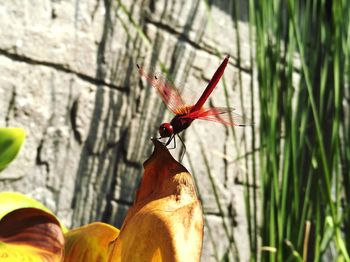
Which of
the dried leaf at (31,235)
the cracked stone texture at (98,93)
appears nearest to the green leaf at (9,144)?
the dried leaf at (31,235)

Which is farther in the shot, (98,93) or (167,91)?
(98,93)

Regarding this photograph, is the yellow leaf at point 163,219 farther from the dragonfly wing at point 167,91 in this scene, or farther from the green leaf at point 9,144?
the green leaf at point 9,144


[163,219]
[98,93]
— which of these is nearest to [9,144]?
[163,219]

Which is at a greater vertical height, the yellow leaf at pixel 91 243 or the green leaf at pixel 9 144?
the green leaf at pixel 9 144

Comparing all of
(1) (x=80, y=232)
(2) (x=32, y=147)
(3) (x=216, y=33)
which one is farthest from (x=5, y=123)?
(1) (x=80, y=232)

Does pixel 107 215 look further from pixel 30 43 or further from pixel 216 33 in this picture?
→ pixel 216 33

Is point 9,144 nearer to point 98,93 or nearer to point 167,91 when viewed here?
point 167,91
